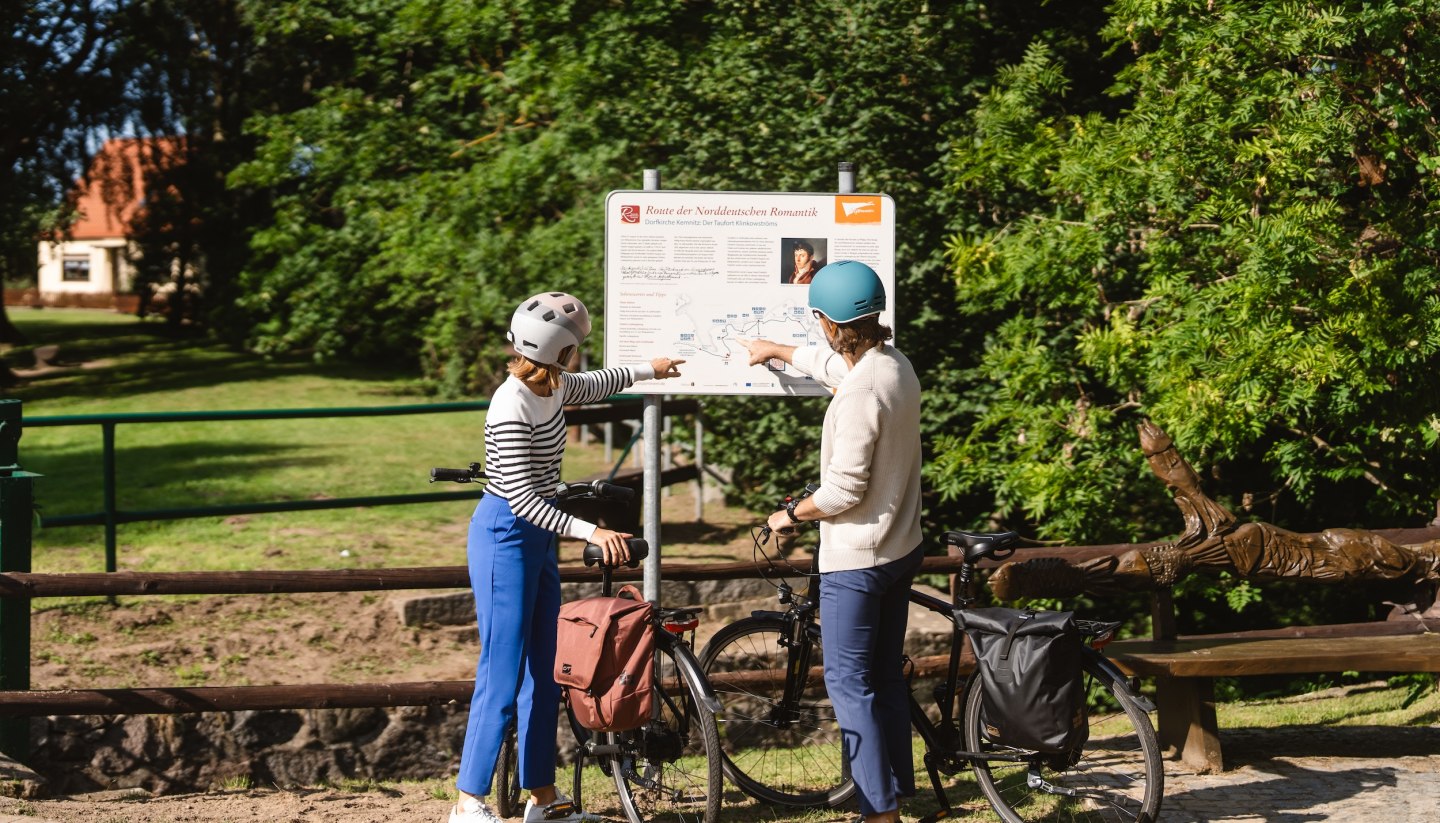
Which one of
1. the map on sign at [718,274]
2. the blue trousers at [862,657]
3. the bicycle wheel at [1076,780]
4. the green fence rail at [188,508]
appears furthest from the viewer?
the green fence rail at [188,508]

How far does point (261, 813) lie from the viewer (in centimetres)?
562

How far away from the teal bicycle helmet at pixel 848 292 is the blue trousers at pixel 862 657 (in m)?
0.83

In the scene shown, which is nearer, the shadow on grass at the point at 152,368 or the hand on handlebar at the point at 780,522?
the hand on handlebar at the point at 780,522

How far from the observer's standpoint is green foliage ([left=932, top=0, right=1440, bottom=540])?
7215mm

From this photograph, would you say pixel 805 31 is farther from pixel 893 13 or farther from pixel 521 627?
pixel 521 627

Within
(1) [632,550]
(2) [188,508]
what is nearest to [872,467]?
(1) [632,550]

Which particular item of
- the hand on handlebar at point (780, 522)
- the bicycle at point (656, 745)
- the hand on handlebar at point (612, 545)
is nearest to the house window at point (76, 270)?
the bicycle at point (656, 745)

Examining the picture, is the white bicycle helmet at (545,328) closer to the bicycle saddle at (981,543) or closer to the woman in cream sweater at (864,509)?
the woman in cream sweater at (864,509)

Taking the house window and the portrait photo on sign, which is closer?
the portrait photo on sign

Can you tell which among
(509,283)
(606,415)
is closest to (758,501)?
(606,415)

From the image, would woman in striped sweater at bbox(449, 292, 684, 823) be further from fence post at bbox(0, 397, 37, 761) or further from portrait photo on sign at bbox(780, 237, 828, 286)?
fence post at bbox(0, 397, 37, 761)

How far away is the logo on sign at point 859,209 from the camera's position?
5.55 meters

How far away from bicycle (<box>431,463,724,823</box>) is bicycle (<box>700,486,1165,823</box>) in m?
0.13

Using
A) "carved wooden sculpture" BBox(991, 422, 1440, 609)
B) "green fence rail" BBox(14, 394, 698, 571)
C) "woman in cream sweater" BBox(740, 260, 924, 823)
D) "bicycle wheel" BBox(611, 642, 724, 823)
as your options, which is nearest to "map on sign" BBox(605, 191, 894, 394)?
"woman in cream sweater" BBox(740, 260, 924, 823)
